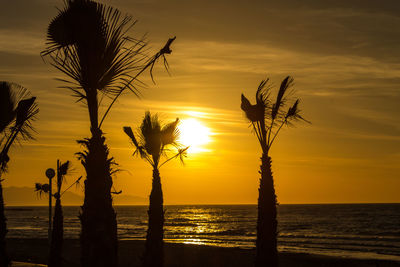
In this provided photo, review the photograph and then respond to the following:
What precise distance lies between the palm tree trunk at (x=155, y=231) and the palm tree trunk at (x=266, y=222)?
14.8 ft

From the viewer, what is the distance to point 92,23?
836 centimetres

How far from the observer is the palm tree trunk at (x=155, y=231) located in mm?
18359

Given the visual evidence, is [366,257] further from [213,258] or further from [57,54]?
[57,54]

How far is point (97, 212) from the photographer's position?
8.27m

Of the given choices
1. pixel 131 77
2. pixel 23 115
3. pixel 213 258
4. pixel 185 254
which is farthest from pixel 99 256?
pixel 185 254

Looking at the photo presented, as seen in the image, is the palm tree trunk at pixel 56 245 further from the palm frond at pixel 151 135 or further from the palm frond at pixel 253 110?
the palm frond at pixel 253 110

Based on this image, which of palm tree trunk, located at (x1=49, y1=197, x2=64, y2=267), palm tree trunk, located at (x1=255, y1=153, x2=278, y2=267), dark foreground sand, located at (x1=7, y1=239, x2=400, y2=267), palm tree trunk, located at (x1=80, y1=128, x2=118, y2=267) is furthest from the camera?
dark foreground sand, located at (x1=7, y1=239, x2=400, y2=267)

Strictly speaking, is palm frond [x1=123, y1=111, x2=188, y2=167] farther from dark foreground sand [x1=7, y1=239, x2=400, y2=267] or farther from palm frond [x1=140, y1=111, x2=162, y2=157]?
dark foreground sand [x1=7, y1=239, x2=400, y2=267]

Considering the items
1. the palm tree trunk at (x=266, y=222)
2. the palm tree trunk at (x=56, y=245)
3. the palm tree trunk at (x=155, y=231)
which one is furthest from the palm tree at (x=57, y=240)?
the palm tree trunk at (x=266, y=222)

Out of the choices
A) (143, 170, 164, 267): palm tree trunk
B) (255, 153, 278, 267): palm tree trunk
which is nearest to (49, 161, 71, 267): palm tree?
(143, 170, 164, 267): palm tree trunk

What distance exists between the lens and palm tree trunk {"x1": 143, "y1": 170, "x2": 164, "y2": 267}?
18.4 m

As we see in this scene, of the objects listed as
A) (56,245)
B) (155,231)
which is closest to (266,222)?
(155,231)

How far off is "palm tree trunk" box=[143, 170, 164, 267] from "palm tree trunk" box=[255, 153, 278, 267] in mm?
4523

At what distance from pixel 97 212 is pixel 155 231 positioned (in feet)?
34.9
